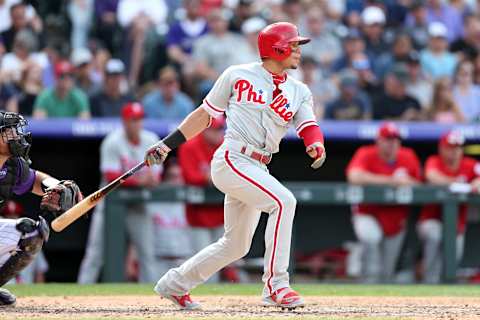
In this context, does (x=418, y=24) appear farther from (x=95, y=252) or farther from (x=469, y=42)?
(x=95, y=252)

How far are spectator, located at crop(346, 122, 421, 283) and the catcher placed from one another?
4439 millimetres

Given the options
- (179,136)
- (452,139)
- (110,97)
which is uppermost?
(110,97)

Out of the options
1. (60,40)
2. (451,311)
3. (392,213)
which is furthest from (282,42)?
(60,40)

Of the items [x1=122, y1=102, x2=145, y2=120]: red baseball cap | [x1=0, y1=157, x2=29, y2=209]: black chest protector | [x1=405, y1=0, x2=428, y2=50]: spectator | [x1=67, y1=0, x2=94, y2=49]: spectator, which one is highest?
[x1=405, y1=0, x2=428, y2=50]: spectator

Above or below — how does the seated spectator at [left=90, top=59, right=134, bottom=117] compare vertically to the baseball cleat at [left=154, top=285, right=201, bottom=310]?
above

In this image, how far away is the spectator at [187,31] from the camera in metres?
11.4

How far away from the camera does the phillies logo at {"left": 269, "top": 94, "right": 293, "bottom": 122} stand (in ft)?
19.1

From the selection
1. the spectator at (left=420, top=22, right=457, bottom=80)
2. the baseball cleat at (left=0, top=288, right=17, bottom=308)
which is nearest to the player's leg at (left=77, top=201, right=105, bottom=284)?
the baseball cleat at (left=0, top=288, right=17, bottom=308)

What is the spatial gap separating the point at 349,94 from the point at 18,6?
11.6ft

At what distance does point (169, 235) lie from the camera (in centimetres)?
986

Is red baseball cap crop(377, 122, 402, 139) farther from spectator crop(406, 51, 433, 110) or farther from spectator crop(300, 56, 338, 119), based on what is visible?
spectator crop(406, 51, 433, 110)

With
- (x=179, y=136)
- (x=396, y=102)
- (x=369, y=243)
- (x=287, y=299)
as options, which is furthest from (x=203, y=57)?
(x=287, y=299)

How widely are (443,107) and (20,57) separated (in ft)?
14.4

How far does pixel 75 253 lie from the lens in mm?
10625
